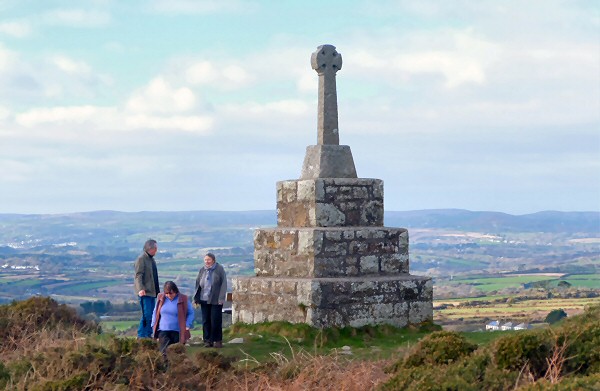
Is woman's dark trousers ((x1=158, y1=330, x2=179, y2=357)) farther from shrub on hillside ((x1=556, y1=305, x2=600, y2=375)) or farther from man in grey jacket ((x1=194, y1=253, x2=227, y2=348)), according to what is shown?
shrub on hillside ((x1=556, y1=305, x2=600, y2=375))

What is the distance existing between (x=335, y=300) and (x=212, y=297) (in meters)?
1.84

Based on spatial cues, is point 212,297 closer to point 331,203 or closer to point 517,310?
point 331,203

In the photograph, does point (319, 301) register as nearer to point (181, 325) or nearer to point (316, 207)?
point (316, 207)

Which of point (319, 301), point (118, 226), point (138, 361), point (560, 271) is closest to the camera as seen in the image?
point (138, 361)

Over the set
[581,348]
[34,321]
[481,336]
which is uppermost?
[581,348]

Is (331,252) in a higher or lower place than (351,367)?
higher

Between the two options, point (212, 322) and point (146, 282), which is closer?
point (212, 322)

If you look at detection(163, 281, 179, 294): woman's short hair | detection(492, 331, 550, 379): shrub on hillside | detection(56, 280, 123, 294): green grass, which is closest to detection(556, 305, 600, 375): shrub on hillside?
detection(492, 331, 550, 379): shrub on hillside

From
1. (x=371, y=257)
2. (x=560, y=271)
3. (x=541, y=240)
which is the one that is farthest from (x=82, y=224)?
(x=371, y=257)

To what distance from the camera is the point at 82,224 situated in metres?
184

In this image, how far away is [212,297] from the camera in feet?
51.0

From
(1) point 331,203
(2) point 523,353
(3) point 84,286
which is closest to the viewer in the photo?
(2) point 523,353

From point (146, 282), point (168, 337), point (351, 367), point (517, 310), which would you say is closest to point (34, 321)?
point (146, 282)

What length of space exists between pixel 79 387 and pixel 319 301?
5.94 metres
